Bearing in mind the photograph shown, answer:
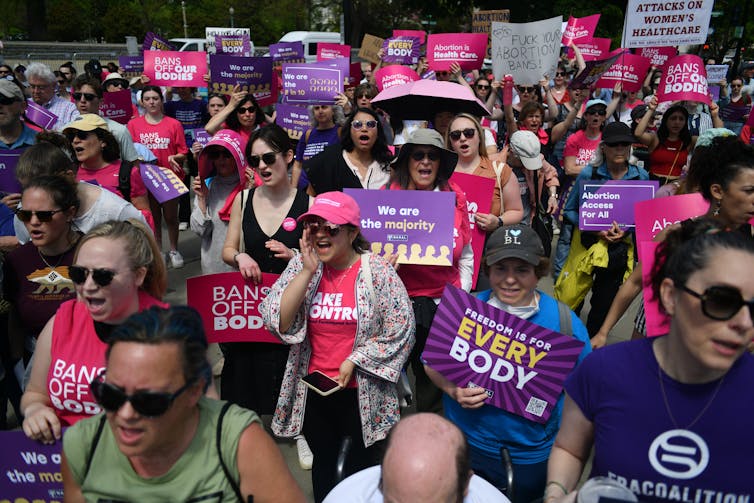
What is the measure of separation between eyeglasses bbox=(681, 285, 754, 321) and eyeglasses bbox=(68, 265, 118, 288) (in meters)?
1.98

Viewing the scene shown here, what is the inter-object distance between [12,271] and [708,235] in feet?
9.86

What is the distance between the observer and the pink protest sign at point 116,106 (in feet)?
26.7

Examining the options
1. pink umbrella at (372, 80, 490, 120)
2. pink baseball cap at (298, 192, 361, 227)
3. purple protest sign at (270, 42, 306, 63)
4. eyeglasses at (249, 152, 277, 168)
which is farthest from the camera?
purple protest sign at (270, 42, 306, 63)

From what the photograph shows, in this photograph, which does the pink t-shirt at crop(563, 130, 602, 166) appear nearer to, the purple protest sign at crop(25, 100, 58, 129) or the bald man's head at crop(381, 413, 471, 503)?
the purple protest sign at crop(25, 100, 58, 129)

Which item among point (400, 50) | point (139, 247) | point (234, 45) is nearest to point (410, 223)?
point (139, 247)

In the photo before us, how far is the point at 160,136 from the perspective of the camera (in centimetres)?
720

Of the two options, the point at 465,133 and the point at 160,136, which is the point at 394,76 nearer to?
the point at 160,136

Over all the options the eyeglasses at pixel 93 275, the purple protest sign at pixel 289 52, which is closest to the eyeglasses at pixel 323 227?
the eyeglasses at pixel 93 275

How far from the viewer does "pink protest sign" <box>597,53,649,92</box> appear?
853cm

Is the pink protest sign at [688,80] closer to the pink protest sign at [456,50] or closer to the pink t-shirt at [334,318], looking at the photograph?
the pink protest sign at [456,50]

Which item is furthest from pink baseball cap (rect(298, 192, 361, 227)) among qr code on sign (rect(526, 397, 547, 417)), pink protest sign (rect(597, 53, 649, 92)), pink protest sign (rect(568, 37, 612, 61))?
pink protest sign (rect(568, 37, 612, 61))

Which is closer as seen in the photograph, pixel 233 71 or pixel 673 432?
pixel 673 432

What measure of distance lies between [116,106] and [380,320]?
6642 mm

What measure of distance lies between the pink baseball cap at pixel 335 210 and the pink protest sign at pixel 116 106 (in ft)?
20.6
